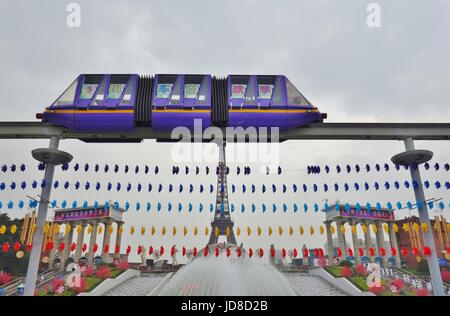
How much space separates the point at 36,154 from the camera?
14883 mm

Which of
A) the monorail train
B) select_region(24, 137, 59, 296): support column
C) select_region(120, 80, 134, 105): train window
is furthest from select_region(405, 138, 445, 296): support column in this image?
select_region(24, 137, 59, 296): support column

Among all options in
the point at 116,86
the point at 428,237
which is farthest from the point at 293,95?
the point at 428,237

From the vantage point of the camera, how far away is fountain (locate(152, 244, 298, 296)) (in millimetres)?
10398

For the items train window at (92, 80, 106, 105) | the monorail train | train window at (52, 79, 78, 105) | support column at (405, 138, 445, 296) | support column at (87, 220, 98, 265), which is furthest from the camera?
support column at (87, 220, 98, 265)

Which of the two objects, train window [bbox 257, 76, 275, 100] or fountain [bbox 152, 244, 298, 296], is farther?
train window [bbox 257, 76, 275, 100]

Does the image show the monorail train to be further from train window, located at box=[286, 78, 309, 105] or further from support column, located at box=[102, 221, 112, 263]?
support column, located at box=[102, 221, 112, 263]

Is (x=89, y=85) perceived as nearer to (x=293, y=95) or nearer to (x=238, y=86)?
(x=238, y=86)

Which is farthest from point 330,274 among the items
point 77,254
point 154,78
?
point 77,254

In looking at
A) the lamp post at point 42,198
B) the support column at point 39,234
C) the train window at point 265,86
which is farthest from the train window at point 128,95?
the train window at point 265,86

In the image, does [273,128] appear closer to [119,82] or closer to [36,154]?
[119,82]

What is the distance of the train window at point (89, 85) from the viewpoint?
15.3 meters

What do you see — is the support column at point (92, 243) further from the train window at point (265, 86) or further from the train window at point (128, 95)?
the train window at point (265, 86)

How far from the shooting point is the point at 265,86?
619 inches
